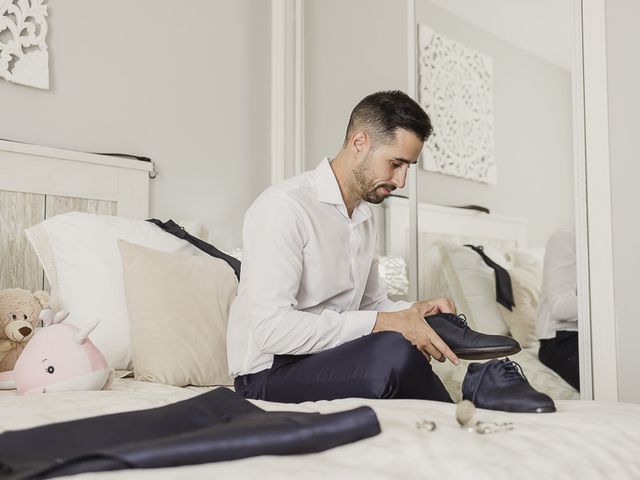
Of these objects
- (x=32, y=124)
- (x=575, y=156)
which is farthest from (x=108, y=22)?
(x=575, y=156)

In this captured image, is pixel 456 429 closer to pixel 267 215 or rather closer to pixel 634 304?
pixel 267 215

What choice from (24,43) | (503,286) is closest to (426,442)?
(503,286)

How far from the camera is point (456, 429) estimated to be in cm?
98

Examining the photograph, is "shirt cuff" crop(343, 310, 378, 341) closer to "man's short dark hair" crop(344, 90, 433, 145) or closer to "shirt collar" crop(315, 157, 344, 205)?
"shirt collar" crop(315, 157, 344, 205)

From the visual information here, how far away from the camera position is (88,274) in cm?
200

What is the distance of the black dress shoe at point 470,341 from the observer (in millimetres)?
1545

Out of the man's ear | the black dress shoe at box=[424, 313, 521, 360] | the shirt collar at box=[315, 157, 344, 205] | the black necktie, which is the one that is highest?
the man's ear

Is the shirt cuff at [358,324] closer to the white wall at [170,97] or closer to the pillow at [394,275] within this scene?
the pillow at [394,275]

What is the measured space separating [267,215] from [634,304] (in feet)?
3.57

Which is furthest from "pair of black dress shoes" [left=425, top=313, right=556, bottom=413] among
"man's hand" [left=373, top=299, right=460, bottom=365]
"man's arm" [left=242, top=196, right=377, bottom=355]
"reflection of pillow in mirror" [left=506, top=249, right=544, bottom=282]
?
"reflection of pillow in mirror" [left=506, top=249, right=544, bottom=282]

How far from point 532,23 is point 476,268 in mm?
836

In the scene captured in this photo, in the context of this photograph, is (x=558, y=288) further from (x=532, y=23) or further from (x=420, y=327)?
(x=532, y=23)

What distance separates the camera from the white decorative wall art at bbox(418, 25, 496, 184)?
2.51m

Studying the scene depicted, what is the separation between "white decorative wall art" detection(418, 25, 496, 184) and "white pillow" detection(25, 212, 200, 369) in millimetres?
1197
